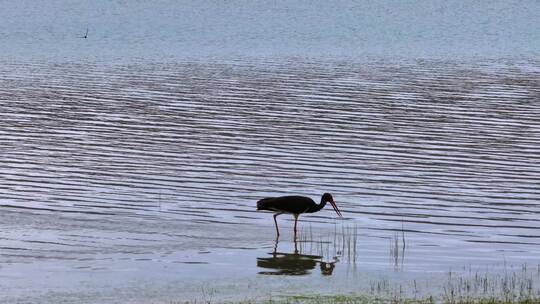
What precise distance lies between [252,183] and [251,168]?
2.40m

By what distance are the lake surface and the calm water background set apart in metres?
0.08

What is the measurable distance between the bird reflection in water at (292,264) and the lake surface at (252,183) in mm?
56

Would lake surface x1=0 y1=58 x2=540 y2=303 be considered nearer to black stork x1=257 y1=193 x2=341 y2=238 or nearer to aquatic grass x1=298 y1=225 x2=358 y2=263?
aquatic grass x1=298 y1=225 x2=358 y2=263

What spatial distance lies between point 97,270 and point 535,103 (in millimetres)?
A: 30982

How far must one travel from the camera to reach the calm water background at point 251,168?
20.8 m

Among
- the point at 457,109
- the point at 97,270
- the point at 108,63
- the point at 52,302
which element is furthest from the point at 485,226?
the point at 108,63

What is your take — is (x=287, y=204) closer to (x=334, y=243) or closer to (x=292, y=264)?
(x=334, y=243)

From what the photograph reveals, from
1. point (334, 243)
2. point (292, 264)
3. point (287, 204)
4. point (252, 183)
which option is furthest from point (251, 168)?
point (292, 264)

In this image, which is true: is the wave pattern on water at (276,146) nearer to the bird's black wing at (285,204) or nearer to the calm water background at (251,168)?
the calm water background at (251,168)

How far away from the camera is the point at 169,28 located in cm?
9681

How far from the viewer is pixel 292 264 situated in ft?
70.1

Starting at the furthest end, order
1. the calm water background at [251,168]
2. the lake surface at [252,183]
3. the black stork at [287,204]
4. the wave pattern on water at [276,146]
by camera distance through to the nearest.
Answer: the wave pattern on water at [276,146] → the black stork at [287,204] → the calm water background at [251,168] → the lake surface at [252,183]

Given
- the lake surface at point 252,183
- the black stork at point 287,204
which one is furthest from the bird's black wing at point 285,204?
the lake surface at point 252,183

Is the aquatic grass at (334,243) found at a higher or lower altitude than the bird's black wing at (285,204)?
lower
